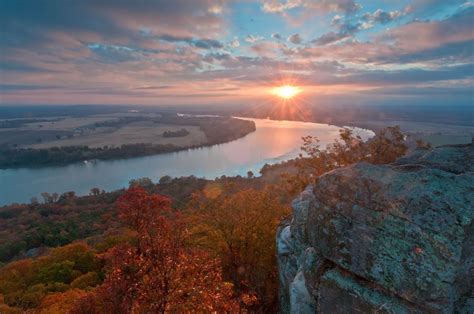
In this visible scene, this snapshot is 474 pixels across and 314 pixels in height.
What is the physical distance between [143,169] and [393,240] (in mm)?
87249

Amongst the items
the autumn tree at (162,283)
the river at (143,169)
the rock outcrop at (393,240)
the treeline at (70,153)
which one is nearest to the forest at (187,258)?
the autumn tree at (162,283)

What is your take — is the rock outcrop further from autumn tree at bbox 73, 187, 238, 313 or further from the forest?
the forest

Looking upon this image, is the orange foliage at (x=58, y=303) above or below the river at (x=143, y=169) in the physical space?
above

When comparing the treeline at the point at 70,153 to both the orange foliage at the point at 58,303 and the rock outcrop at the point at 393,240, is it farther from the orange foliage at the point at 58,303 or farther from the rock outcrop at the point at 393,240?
the rock outcrop at the point at 393,240

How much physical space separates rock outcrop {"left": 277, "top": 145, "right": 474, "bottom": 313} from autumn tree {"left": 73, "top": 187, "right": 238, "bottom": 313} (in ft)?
8.92

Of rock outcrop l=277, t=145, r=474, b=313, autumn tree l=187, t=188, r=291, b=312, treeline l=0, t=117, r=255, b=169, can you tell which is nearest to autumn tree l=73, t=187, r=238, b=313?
rock outcrop l=277, t=145, r=474, b=313

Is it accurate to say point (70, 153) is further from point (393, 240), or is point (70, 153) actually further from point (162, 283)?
point (393, 240)

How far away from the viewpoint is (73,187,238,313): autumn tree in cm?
788

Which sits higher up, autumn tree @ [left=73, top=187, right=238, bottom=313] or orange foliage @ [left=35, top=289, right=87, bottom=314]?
autumn tree @ [left=73, top=187, right=238, bottom=313]

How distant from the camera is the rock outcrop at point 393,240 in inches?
189

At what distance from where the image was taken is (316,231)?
6.54 metres

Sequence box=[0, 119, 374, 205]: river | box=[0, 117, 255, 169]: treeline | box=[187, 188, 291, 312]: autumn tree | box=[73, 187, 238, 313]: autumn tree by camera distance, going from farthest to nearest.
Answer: box=[0, 117, 255, 169]: treeline < box=[0, 119, 374, 205]: river < box=[187, 188, 291, 312]: autumn tree < box=[73, 187, 238, 313]: autumn tree

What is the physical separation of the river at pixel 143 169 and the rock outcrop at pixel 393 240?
2684 inches

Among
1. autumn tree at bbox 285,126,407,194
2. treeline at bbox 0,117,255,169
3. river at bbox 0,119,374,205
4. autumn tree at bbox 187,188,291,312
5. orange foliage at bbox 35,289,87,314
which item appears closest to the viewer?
autumn tree at bbox 187,188,291,312
